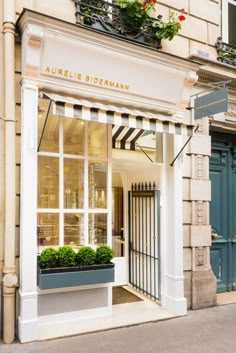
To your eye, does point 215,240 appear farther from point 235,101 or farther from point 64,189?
point 64,189

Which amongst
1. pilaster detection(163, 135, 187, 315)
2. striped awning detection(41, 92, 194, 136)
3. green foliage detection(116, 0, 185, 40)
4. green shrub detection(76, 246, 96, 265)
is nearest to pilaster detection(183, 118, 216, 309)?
pilaster detection(163, 135, 187, 315)

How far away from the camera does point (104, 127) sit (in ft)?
19.7

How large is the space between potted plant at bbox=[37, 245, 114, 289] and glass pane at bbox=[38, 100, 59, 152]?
1.66 meters

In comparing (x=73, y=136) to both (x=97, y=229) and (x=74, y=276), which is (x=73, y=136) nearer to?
(x=97, y=229)

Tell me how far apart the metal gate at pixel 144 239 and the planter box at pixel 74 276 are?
1.45 metres

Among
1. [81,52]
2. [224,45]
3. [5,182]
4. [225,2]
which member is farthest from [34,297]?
[225,2]

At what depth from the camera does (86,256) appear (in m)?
5.27

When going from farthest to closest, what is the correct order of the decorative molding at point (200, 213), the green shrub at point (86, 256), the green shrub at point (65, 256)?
1. the decorative molding at point (200, 213)
2. the green shrub at point (86, 256)
3. the green shrub at point (65, 256)

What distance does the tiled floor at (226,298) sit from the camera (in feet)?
21.9

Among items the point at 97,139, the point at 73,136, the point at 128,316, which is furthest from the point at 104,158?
the point at 128,316

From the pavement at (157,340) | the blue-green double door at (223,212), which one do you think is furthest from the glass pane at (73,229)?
the blue-green double door at (223,212)

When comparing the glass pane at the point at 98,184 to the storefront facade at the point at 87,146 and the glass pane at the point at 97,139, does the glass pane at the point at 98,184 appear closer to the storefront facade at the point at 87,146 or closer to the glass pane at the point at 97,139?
the storefront facade at the point at 87,146

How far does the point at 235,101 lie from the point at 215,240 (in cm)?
310

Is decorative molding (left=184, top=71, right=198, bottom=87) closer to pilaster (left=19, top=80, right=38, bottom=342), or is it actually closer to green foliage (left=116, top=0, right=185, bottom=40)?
green foliage (left=116, top=0, right=185, bottom=40)
